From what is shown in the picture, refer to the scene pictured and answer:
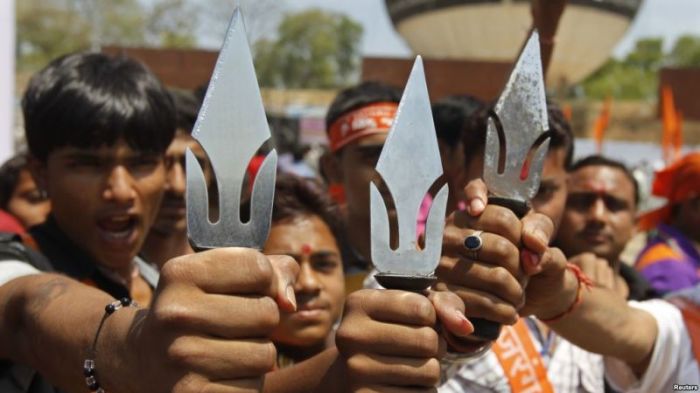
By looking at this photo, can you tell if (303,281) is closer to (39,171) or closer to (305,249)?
(305,249)

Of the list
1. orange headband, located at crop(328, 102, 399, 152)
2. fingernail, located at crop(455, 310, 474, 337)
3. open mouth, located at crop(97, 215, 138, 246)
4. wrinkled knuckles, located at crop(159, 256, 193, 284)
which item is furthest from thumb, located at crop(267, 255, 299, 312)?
orange headband, located at crop(328, 102, 399, 152)

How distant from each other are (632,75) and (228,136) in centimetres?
5918

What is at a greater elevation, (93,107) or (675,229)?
(93,107)

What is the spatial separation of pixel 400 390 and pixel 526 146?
0.49m

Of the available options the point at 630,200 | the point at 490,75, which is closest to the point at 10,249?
the point at 630,200

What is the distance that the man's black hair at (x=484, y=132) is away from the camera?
203 centimetres

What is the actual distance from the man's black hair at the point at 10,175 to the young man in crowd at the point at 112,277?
1.47m

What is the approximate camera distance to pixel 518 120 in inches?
50.6

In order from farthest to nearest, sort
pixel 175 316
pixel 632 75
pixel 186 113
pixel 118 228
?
pixel 632 75 < pixel 186 113 < pixel 118 228 < pixel 175 316

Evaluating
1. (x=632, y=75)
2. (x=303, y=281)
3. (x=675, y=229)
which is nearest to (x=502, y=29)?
(x=675, y=229)

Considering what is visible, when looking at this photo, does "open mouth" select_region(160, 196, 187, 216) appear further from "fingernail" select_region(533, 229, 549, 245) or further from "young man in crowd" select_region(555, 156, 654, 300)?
"fingernail" select_region(533, 229, 549, 245)

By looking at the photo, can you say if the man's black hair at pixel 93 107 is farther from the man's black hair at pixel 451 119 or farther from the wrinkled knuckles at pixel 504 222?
the man's black hair at pixel 451 119

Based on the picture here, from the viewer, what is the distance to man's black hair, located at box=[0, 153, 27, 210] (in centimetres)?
325

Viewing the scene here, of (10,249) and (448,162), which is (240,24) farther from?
(448,162)
